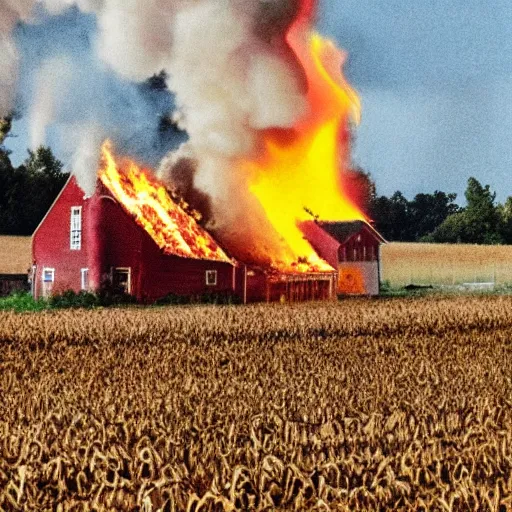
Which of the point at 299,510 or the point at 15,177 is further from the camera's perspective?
the point at 15,177

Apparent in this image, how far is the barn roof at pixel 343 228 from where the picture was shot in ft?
181

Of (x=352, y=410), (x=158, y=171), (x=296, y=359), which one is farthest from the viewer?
(x=158, y=171)

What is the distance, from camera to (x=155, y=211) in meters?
43.0

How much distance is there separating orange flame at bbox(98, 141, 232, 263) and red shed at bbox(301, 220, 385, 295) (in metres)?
10.8

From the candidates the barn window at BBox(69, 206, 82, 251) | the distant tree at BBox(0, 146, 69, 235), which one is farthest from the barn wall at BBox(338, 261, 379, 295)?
the distant tree at BBox(0, 146, 69, 235)

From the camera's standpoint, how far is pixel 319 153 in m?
58.2

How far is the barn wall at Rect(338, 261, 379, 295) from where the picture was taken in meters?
56.4

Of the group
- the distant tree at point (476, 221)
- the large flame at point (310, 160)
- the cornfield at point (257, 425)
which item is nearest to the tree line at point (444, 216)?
the distant tree at point (476, 221)

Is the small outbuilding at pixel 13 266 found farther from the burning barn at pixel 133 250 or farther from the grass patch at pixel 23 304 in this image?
the grass patch at pixel 23 304

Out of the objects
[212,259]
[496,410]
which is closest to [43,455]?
[496,410]

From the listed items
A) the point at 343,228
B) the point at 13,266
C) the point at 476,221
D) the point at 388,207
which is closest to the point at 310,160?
the point at 343,228

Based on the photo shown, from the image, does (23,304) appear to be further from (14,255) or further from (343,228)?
(343,228)

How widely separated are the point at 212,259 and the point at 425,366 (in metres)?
26.8

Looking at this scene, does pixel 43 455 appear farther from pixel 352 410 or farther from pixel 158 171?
pixel 158 171
